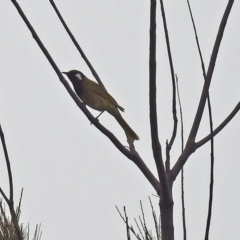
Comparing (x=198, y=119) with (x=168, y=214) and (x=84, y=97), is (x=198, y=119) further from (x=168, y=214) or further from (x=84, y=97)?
(x=84, y=97)

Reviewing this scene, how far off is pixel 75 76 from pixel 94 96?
0.65 meters

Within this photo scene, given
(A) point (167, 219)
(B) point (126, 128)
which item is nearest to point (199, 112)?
(A) point (167, 219)

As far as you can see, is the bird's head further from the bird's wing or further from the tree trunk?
the tree trunk

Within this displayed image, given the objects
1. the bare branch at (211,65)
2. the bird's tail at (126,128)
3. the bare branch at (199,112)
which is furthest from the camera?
the bird's tail at (126,128)

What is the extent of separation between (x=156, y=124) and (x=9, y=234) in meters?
0.82

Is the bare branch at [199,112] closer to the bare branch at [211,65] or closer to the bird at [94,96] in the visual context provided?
the bare branch at [211,65]

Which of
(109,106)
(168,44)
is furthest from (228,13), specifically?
(109,106)

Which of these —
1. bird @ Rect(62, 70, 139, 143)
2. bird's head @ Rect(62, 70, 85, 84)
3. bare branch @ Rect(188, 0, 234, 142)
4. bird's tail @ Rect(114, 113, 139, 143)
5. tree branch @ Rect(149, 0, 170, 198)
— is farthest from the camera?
bird's head @ Rect(62, 70, 85, 84)

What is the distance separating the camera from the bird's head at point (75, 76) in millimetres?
6329

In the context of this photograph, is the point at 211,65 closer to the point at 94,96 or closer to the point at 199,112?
the point at 199,112

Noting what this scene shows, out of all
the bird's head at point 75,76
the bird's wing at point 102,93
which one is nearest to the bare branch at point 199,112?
the bird's wing at point 102,93

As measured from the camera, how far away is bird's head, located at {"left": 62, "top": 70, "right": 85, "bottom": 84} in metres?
6.33

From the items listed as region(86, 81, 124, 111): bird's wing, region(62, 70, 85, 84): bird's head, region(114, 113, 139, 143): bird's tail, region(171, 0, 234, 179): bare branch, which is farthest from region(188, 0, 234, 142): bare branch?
region(62, 70, 85, 84): bird's head

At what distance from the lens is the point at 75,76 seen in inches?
253
